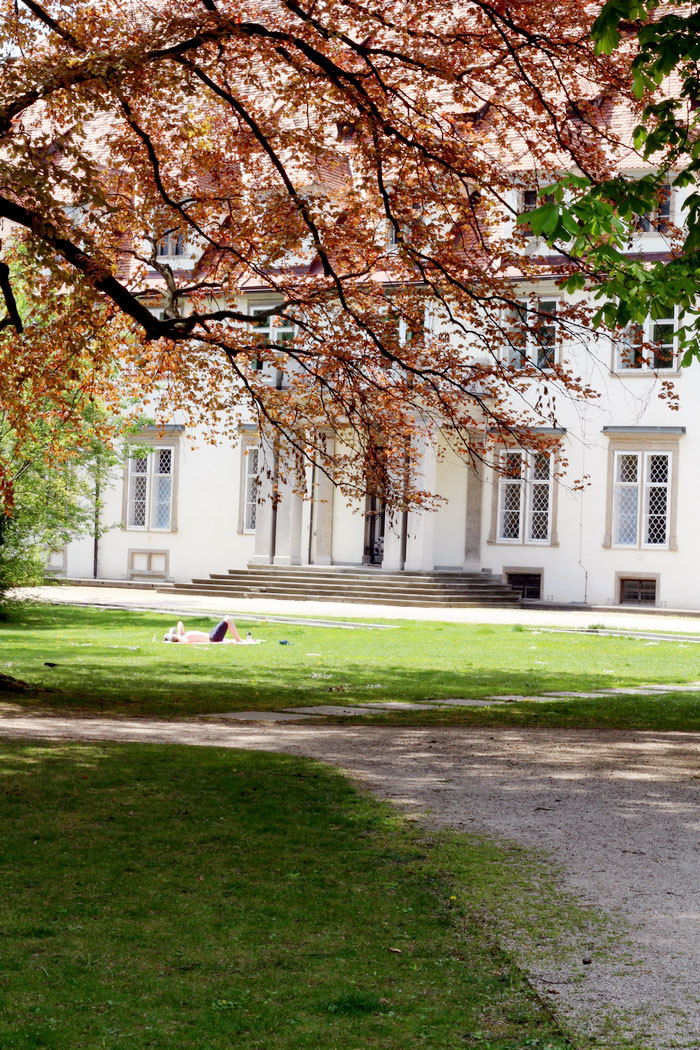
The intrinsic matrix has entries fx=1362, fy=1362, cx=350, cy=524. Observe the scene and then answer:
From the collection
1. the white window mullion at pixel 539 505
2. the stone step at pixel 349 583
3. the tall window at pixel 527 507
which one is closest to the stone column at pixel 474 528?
the tall window at pixel 527 507

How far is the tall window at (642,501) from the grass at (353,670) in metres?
9.84

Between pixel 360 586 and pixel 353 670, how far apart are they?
61.0ft

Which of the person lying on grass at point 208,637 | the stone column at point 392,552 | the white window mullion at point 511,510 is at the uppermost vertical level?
the white window mullion at point 511,510

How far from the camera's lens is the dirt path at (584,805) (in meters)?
4.69

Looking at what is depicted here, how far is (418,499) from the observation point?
15711 millimetres

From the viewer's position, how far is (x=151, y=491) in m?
43.5

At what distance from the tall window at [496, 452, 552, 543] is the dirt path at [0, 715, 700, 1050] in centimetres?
2581

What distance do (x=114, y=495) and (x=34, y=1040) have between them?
40767mm

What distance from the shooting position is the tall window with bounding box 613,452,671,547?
3581cm

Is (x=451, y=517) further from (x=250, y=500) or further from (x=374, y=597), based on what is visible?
(x=250, y=500)

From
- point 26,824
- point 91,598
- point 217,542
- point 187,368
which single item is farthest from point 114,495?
point 26,824

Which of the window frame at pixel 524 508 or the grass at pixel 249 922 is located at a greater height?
the window frame at pixel 524 508

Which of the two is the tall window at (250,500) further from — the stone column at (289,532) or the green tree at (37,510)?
the green tree at (37,510)

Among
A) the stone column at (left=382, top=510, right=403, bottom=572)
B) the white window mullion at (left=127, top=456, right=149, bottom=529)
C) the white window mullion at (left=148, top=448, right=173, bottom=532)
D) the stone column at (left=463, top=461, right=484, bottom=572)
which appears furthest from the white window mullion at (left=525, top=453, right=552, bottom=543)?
the white window mullion at (left=127, top=456, right=149, bottom=529)
